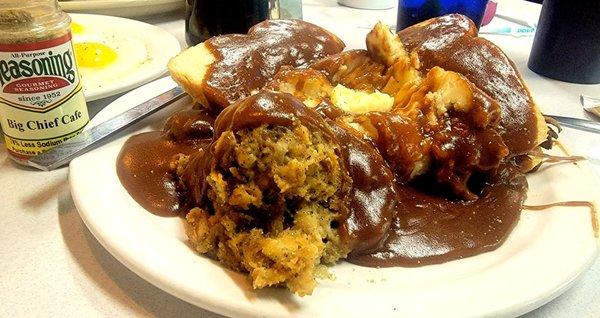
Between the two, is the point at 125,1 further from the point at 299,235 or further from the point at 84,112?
the point at 299,235

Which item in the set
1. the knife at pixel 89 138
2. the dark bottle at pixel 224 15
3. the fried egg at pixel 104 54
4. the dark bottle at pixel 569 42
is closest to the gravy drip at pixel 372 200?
the knife at pixel 89 138

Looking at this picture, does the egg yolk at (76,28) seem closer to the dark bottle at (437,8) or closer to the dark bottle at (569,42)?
the dark bottle at (437,8)

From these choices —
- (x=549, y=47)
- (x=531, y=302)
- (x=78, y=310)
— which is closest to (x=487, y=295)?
(x=531, y=302)

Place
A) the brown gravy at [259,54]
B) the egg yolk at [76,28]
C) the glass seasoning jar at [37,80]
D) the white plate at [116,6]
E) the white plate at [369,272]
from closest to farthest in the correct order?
the white plate at [369,272]
the glass seasoning jar at [37,80]
the brown gravy at [259,54]
the egg yolk at [76,28]
the white plate at [116,6]

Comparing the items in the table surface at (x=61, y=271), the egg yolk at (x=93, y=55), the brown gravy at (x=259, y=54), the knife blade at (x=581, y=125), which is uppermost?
the brown gravy at (x=259, y=54)

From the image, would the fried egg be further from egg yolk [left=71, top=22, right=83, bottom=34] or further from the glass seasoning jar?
the glass seasoning jar

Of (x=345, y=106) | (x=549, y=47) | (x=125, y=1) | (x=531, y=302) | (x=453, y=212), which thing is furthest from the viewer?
(x=125, y=1)
